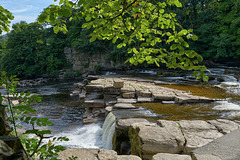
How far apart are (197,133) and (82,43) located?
2307cm

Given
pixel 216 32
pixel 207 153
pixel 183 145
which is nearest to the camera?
pixel 207 153

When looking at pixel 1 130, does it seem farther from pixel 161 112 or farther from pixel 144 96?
pixel 144 96

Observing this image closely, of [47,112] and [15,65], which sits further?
[15,65]

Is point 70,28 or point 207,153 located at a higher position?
point 70,28

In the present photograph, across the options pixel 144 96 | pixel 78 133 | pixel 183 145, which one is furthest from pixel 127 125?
pixel 144 96

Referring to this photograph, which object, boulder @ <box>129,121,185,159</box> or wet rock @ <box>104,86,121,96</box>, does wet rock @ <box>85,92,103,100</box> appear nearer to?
wet rock @ <box>104,86,121,96</box>

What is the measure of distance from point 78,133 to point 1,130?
212 inches

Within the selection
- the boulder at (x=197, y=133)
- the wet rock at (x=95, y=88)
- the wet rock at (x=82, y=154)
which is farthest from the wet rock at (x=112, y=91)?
the wet rock at (x=82, y=154)

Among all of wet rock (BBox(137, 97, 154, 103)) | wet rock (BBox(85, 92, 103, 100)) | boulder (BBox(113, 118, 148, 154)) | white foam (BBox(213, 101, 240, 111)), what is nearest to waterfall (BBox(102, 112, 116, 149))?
boulder (BBox(113, 118, 148, 154))

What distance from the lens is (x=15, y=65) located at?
26.8 m

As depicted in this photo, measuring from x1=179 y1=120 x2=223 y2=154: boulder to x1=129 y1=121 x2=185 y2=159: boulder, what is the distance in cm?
13

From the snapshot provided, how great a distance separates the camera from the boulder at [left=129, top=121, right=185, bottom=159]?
3.67 m

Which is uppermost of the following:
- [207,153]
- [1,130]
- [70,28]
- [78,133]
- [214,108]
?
[70,28]

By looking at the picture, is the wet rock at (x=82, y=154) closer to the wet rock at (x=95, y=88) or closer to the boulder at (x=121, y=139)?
the boulder at (x=121, y=139)
